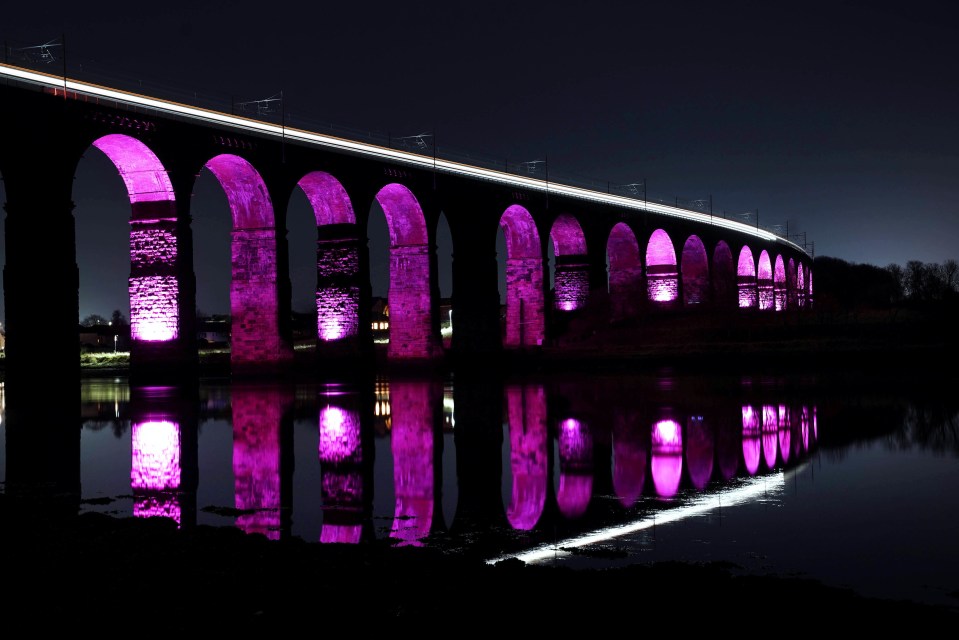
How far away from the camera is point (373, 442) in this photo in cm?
1235

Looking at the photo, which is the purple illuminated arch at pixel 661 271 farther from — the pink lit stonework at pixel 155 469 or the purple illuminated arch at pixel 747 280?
the pink lit stonework at pixel 155 469

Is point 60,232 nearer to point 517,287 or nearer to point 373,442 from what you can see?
point 373,442

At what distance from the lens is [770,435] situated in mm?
11875

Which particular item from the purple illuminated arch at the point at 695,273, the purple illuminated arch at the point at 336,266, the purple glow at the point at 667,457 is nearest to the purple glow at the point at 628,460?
the purple glow at the point at 667,457

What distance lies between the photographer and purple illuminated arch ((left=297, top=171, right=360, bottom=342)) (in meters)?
30.9

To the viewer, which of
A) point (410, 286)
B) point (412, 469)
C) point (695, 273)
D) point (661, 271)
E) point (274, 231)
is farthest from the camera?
point (695, 273)

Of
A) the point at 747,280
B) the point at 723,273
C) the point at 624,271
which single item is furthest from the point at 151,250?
the point at 747,280

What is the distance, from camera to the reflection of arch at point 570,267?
1740 inches

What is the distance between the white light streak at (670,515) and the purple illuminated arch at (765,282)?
6568cm

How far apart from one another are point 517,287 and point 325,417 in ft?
85.2

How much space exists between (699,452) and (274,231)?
19.7 meters

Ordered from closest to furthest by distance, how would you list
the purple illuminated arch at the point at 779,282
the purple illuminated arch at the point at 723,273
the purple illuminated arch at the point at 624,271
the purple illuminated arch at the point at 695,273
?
the purple illuminated arch at the point at 624,271, the purple illuminated arch at the point at 695,273, the purple illuminated arch at the point at 723,273, the purple illuminated arch at the point at 779,282

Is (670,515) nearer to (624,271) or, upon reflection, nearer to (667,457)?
(667,457)

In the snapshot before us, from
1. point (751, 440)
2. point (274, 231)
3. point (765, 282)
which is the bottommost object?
point (751, 440)
